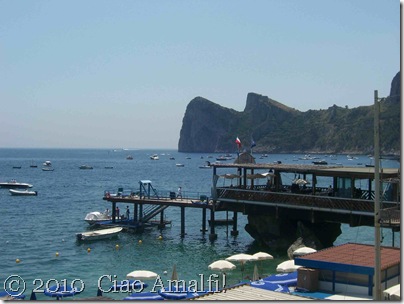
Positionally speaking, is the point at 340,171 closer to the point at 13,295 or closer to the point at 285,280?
the point at 285,280

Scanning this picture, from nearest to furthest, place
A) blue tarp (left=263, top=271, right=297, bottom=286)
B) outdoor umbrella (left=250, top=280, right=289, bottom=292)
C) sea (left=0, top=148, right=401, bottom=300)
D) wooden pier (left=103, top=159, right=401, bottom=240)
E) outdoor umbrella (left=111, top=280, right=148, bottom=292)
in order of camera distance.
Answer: outdoor umbrella (left=250, top=280, right=289, bottom=292) → blue tarp (left=263, top=271, right=297, bottom=286) → outdoor umbrella (left=111, top=280, right=148, bottom=292) → sea (left=0, top=148, right=401, bottom=300) → wooden pier (left=103, top=159, right=401, bottom=240)

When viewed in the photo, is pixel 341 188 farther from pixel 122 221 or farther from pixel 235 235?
pixel 122 221

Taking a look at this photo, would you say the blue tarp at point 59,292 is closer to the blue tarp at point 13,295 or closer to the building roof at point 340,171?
the blue tarp at point 13,295

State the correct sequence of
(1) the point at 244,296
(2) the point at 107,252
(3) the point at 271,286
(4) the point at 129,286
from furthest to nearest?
(2) the point at 107,252 → (4) the point at 129,286 → (3) the point at 271,286 → (1) the point at 244,296

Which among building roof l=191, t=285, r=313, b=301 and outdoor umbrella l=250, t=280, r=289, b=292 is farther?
outdoor umbrella l=250, t=280, r=289, b=292

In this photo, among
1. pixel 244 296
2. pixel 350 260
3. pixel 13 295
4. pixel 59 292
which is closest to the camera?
pixel 244 296

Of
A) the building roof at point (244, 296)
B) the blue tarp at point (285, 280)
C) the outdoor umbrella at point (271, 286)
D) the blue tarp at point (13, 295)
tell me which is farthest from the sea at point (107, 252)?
the building roof at point (244, 296)

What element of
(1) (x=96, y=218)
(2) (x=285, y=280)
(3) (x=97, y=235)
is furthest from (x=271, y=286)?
(1) (x=96, y=218)

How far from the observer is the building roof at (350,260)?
77.2ft

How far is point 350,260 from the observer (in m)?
24.4

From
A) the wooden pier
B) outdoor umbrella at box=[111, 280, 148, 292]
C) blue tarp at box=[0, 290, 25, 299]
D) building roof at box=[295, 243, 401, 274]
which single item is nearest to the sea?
outdoor umbrella at box=[111, 280, 148, 292]

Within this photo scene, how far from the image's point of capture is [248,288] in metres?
19.9

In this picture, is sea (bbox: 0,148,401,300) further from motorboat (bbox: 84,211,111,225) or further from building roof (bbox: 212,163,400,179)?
building roof (bbox: 212,163,400,179)

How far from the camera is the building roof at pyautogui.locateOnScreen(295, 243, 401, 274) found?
23.5 m
